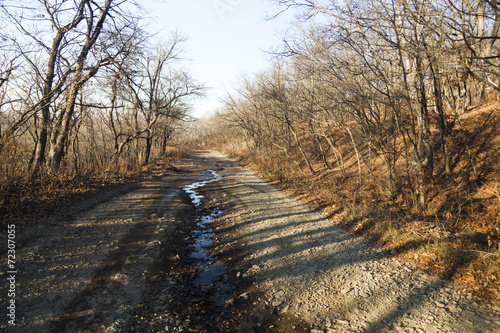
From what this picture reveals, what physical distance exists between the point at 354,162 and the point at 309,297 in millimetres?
11015

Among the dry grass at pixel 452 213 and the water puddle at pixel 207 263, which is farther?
the water puddle at pixel 207 263

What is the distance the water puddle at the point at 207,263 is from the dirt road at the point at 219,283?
0.09 feet

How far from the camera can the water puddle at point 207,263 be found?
4.59 m

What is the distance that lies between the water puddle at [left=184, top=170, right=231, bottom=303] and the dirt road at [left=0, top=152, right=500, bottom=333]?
0.03 meters

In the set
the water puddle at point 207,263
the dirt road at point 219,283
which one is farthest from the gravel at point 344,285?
the water puddle at point 207,263

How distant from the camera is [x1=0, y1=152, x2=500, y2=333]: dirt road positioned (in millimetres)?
3445

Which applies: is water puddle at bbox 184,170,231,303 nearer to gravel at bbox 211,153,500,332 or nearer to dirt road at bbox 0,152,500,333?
dirt road at bbox 0,152,500,333

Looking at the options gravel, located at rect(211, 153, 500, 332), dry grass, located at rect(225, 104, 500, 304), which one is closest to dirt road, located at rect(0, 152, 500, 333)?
gravel, located at rect(211, 153, 500, 332)

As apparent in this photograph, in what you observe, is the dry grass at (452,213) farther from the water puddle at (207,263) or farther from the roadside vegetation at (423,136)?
the water puddle at (207,263)

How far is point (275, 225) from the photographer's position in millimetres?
7395

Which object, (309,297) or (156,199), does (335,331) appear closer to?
(309,297)

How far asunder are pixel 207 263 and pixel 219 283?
908 millimetres

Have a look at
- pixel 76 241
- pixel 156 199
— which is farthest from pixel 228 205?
pixel 76 241

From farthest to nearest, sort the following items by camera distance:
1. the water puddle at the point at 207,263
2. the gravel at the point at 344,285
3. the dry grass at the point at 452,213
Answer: the water puddle at the point at 207,263 → the dry grass at the point at 452,213 → the gravel at the point at 344,285
